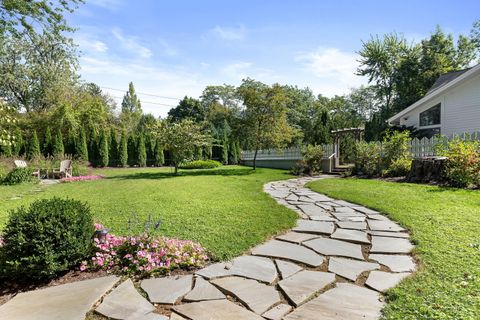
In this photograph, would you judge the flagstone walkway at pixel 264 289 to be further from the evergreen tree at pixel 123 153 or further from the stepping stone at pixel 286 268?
the evergreen tree at pixel 123 153

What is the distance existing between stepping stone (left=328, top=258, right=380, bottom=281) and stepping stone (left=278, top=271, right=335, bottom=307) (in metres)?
0.12

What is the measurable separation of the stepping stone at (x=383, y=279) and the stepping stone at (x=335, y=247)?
1.38ft

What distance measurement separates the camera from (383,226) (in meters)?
4.10

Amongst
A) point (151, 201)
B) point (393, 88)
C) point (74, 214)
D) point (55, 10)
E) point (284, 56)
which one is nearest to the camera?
point (74, 214)

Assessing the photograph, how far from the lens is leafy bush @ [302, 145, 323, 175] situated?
12406 millimetres

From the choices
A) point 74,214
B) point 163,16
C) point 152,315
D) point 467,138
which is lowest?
point 152,315

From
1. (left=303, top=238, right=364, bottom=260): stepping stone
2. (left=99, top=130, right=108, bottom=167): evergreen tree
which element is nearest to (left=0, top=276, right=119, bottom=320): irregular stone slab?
(left=303, top=238, right=364, bottom=260): stepping stone

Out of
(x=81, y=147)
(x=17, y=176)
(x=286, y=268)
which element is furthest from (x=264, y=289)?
(x=81, y=147)

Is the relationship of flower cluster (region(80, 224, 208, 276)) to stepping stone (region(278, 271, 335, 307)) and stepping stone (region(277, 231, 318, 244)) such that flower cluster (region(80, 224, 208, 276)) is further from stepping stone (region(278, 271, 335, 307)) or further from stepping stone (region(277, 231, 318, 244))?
stepping stone (region(277, 231, 318, 244))

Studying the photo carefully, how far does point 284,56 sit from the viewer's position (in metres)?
15.2

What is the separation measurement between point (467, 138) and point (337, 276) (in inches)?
354

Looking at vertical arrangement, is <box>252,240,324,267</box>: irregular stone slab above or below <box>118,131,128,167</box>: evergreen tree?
below

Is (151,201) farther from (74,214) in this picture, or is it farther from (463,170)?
(463,170)

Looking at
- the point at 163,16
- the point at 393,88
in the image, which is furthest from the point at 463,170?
the point at 393,88
